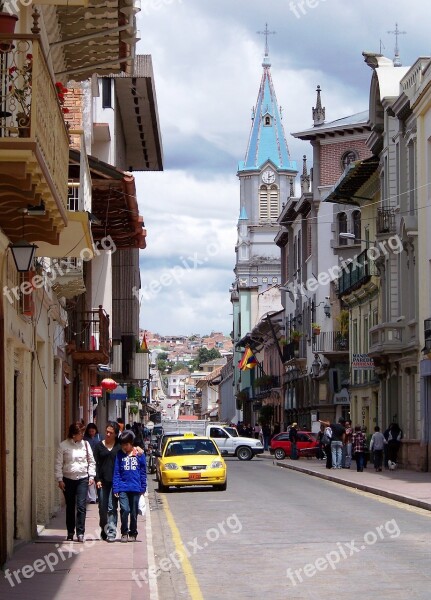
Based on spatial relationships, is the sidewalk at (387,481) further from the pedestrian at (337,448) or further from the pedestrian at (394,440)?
the pedestrian at (394,440)

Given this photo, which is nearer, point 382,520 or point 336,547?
point 336,547

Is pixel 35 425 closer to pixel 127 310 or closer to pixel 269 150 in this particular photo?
pixel 127 310

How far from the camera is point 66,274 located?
74.4ft

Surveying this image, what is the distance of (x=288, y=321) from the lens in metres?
84.7

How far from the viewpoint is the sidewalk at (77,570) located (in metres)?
12.6

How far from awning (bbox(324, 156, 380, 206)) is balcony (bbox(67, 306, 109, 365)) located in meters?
18.5

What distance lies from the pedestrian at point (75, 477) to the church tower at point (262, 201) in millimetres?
107348

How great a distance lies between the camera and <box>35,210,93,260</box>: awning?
16344mm

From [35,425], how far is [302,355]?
5534 cm

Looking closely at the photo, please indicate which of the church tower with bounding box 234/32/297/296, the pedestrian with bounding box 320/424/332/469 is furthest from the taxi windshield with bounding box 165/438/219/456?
the church tower with bounding box 234/32/297/296

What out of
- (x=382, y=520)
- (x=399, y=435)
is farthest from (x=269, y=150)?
(x=382, y=520)

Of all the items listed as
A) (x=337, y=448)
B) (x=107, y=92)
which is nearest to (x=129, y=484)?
(x=107, y=92)

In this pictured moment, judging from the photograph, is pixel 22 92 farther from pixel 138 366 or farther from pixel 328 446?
pixel 138 366

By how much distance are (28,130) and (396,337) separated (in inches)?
1319
